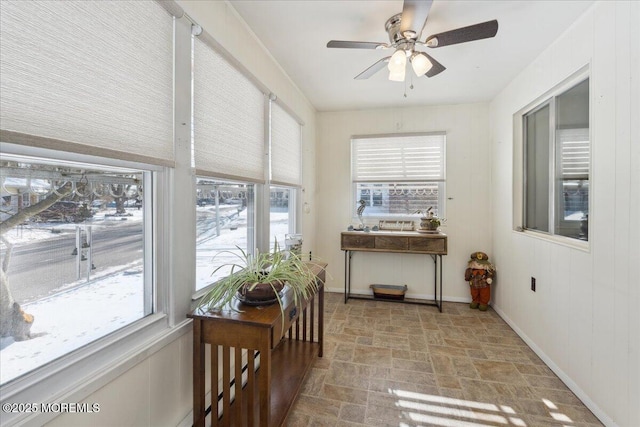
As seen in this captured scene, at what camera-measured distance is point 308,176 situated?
3836 mm

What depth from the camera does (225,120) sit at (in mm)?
1895

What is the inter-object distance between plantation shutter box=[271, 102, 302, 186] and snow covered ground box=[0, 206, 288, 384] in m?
1.55

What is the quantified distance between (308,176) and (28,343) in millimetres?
3137

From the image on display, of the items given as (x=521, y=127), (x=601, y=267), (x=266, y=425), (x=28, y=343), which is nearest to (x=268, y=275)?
(x=266, y=425)

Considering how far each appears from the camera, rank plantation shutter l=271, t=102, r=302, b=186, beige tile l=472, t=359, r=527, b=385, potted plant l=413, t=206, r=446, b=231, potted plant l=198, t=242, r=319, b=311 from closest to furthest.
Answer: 1. potted plant l=198, t=242, r=319, b=311
2. beige tile l=472, t=359, r=527, b=385
3. plantation shutter l=271, t=102, r=302, b=186
4. potted plant l=413, t=206, r=446, b=231

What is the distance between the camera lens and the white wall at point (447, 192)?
3.78 metres

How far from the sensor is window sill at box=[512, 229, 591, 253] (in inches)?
78.2

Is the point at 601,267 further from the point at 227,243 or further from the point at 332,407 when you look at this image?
the point at 227,243

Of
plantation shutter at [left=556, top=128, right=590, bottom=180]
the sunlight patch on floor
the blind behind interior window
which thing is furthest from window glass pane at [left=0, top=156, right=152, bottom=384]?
plantation shutter at [left=556, top=128, right=590, bottom=180]

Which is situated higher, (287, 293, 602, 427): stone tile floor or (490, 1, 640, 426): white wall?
(490, 1, 640, 426): white wall

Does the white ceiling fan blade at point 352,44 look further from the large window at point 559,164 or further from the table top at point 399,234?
the table top at point 399,234

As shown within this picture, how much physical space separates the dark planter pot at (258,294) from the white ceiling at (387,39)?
1849 millimetres

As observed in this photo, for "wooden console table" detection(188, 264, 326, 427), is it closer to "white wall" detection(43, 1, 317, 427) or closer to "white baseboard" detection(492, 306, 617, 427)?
"white wall" detection(43, 1, 317, 427)

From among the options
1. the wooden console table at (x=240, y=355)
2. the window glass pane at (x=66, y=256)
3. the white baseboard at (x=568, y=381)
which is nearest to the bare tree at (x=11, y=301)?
the window glass pane at (x=66, y=256)
